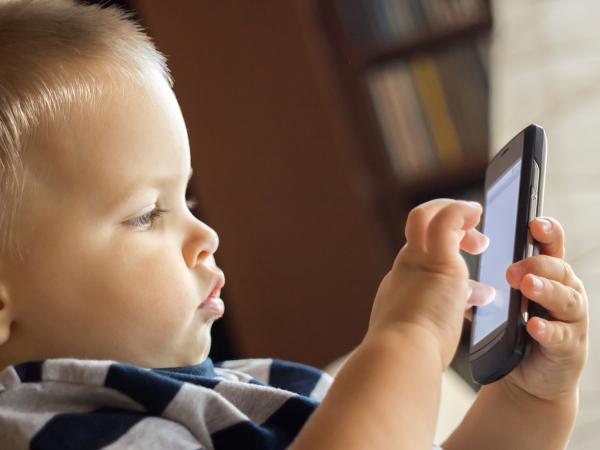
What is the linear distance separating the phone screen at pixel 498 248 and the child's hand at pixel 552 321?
1.0 inches

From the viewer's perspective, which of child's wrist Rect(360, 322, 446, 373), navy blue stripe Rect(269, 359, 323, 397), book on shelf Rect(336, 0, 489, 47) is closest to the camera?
child's wrist Rect(360, 322, 446, 373)

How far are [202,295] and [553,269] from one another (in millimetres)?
250

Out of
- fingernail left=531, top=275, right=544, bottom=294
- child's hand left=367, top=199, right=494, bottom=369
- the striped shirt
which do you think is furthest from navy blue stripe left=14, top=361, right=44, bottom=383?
fingernail left=531, top=275, right=544, bottom=294

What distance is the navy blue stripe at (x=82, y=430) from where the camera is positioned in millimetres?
630

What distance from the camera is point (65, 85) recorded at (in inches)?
27.4

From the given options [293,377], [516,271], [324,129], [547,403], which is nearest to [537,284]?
[516,271]

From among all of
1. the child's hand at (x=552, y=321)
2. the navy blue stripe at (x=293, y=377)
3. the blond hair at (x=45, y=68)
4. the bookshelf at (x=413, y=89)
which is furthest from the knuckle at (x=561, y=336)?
the bookshelf at (x=413, y=89)

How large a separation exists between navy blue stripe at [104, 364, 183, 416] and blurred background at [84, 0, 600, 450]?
5.53 ft

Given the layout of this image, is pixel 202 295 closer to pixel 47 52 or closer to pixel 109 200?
pixel 109 200

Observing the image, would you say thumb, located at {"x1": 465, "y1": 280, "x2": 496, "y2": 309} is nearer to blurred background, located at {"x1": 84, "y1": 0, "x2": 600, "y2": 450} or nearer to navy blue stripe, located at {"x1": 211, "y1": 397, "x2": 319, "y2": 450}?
navy blue stripe, located at {"x1": 211, "y1": 397, "x2": 319, "y2": 450}

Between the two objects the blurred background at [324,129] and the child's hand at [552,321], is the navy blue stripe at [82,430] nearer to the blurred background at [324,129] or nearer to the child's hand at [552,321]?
the child's hand at [552,321]

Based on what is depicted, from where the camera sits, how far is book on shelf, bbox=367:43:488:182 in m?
2.33

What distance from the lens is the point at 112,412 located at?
67 cm

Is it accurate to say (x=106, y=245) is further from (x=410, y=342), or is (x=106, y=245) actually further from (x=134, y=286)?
(x=410, y=342)
